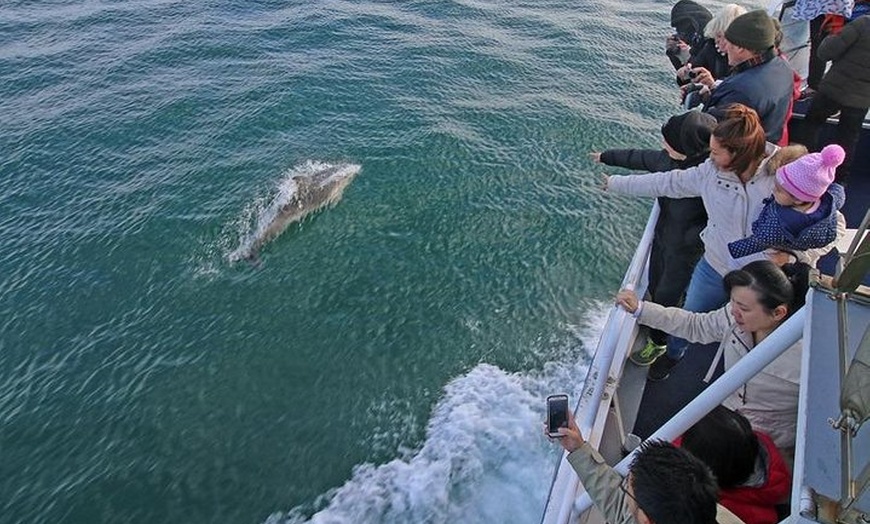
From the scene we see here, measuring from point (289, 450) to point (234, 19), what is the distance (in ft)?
69.7

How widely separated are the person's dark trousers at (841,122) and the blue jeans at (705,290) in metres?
3.86

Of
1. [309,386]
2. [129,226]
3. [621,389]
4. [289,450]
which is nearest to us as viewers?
[621,389]

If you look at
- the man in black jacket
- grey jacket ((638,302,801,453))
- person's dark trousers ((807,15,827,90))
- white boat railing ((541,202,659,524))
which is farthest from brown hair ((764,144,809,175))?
person's dark trousers ((807,15,827,90))

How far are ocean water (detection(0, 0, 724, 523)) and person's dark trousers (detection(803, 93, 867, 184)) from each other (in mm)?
4545

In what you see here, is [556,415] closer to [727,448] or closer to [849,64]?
[727,448]

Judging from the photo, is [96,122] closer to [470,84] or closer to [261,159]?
[261,159]

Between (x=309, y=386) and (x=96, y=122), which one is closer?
(x=309, y=386)

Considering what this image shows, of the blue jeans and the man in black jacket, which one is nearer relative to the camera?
the man in black jacket

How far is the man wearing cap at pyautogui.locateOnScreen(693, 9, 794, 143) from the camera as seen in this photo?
231 inches

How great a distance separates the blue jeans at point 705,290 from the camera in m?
5.78

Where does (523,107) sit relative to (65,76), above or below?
Result: above

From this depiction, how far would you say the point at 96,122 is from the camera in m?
17.3

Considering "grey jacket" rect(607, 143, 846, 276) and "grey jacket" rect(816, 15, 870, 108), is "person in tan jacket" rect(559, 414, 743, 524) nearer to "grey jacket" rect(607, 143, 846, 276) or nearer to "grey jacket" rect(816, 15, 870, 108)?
"grey jacket" rect(607, 143, 846, 276)

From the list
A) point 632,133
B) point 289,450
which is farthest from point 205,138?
point 632,133
